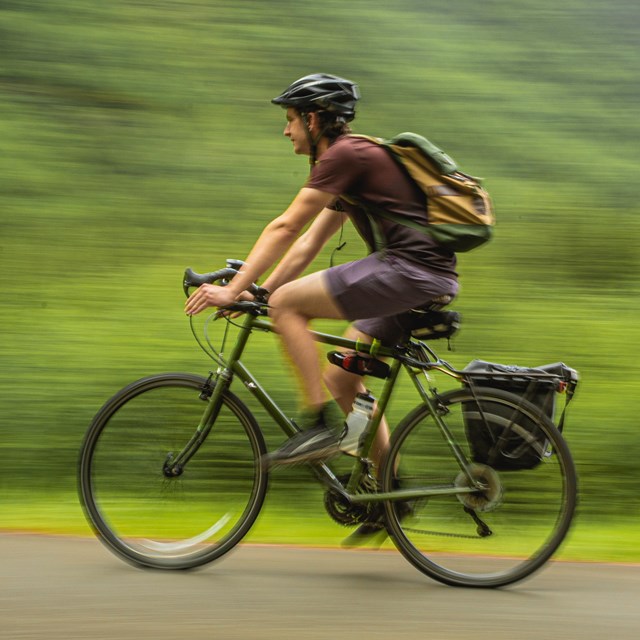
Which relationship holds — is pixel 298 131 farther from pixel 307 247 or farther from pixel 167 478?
pixel 167 478

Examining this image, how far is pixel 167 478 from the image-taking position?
4.80 meters

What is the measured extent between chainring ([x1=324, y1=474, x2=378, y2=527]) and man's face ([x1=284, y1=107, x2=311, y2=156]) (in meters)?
1.42

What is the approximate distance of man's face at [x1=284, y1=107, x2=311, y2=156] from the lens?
455 cm

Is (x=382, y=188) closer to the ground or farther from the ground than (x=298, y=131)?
closer to the ground

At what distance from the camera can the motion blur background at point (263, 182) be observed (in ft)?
21.1

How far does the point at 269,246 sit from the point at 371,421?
0.89 meters

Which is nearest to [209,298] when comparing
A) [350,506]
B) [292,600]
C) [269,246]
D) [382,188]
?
[269,246]

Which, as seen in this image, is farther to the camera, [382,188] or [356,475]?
[356,475]

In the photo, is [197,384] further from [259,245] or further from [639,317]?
[639,317]

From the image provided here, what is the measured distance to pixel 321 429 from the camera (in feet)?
15.0

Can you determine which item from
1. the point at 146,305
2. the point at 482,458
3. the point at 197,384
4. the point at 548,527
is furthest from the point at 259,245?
the point at 146,305

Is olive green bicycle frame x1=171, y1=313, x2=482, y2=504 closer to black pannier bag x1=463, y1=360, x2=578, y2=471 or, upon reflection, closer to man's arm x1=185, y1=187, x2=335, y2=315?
black pannier bag x1=463, y1=360, x2=578, y2=471

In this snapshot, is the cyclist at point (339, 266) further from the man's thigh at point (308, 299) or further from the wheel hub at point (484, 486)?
the wheel hub at point (484, 486)

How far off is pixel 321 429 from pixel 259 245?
0.82 metres
